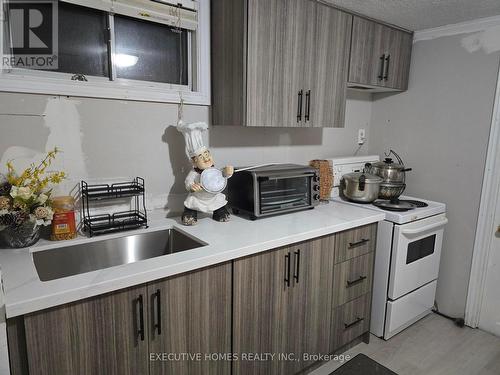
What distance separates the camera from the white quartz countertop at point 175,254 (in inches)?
40.3

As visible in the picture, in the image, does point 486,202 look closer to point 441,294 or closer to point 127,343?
point 441,294

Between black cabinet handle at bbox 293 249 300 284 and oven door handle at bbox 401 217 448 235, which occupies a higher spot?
oven door handle at bbox 401 217 448 235

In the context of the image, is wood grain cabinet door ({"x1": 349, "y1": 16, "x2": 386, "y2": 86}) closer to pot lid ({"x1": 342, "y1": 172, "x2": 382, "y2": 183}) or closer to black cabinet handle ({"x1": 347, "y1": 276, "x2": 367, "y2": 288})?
pot lid ({"x1": 342, "y1": 172, "x2": 382, "y2": 183})

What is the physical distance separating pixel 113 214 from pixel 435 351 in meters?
2.14

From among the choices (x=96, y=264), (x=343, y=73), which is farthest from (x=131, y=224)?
(x=343, y=73)

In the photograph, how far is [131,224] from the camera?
1.64m

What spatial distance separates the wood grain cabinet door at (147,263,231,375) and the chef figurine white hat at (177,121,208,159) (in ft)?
2.10

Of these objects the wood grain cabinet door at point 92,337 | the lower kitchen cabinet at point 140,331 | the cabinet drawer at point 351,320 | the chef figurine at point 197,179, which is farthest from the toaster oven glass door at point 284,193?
the wood grain cabinet door at point 92,337

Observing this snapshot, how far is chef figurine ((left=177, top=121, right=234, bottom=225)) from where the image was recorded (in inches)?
67.7

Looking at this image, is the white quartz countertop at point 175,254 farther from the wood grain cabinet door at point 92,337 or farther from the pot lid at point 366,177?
the pot lid at point 366,177

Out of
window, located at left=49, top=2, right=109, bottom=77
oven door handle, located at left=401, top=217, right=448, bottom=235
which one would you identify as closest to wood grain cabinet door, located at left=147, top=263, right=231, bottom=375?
window, located at left=49, top=2, right=109, bottom=77

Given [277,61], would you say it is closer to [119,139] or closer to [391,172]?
[119,139]

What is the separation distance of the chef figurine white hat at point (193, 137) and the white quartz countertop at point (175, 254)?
0.38m

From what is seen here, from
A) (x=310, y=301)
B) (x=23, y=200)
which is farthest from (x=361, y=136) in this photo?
(x=23, y=200)
